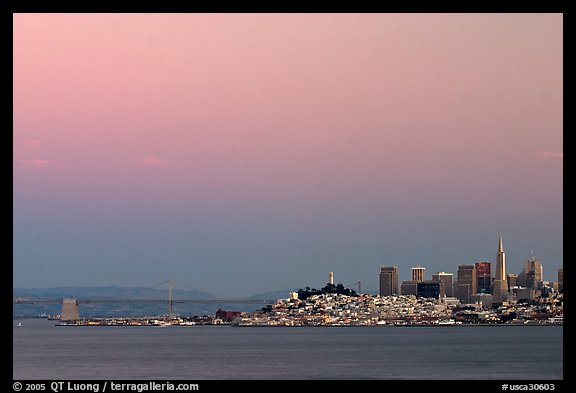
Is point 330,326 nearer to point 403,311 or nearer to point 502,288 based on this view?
point 403,311

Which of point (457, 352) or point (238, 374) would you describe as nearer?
point (238, 374)

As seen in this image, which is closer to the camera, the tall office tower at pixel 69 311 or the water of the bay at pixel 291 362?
the water of the bay at pixel 291 362

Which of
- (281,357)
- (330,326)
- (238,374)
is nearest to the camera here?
(238,374)

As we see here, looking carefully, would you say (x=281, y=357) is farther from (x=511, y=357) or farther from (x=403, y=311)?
(x=403, y=311)

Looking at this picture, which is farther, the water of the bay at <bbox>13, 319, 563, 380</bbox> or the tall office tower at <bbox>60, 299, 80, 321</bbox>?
the tall office tower at <bbox>60, 299, 80, 321</bbox>

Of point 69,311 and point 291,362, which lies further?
point 69,311

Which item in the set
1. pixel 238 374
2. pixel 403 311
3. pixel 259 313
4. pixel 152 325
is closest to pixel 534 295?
pixel 403 311

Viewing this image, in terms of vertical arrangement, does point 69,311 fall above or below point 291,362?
below
